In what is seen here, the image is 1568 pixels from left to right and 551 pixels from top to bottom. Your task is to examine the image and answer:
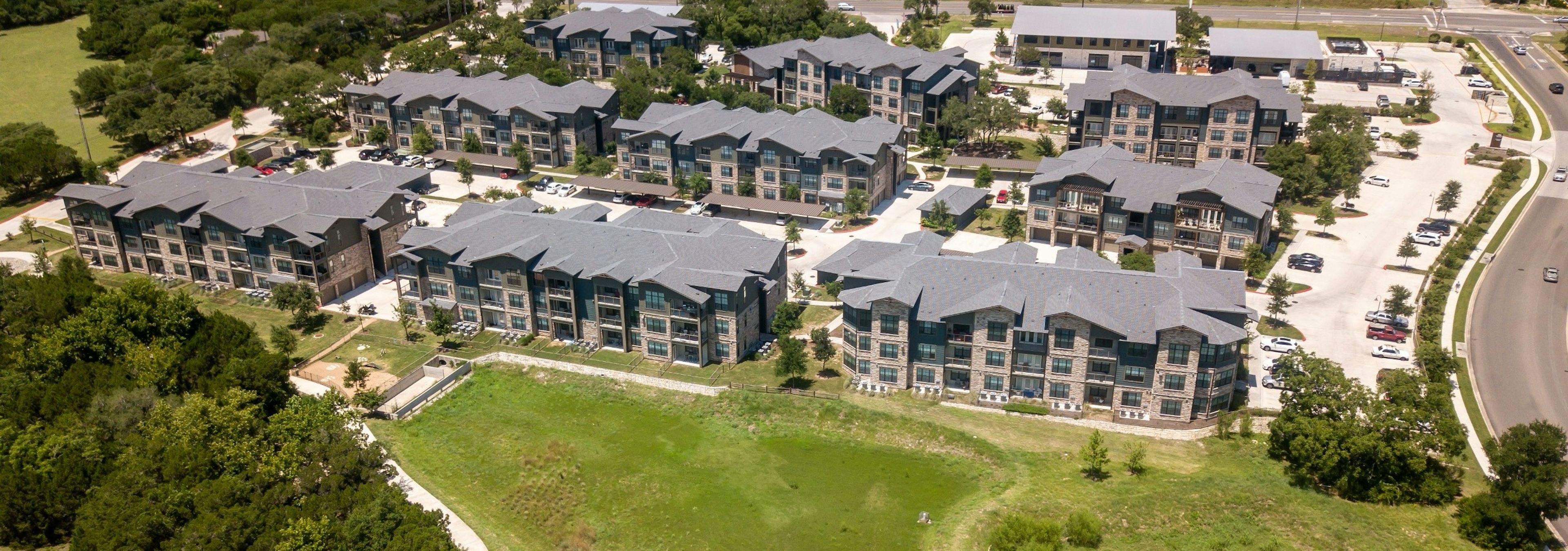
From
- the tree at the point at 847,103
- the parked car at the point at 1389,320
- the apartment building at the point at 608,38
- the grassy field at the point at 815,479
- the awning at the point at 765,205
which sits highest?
the apartment building at the point at 608,38

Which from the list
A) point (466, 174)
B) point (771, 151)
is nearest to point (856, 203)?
point (771, 151)

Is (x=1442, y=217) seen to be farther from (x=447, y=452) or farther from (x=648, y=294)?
(x=447, y=452)

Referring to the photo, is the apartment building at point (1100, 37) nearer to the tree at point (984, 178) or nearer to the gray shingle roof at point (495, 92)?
the tree at point (984, 178)

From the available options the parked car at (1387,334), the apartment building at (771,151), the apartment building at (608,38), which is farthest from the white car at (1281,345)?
the apartment building at (608,38)

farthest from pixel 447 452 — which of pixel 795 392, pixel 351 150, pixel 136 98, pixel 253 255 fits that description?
pixel 136 98

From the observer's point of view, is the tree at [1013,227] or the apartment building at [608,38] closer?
the tree at [1013,227]

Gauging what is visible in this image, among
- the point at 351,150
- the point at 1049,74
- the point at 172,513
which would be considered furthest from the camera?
the point at 1049,74

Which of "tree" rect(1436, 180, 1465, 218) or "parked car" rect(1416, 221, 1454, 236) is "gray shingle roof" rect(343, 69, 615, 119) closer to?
"parked car" rect(1416, 221, 1454, 236)
